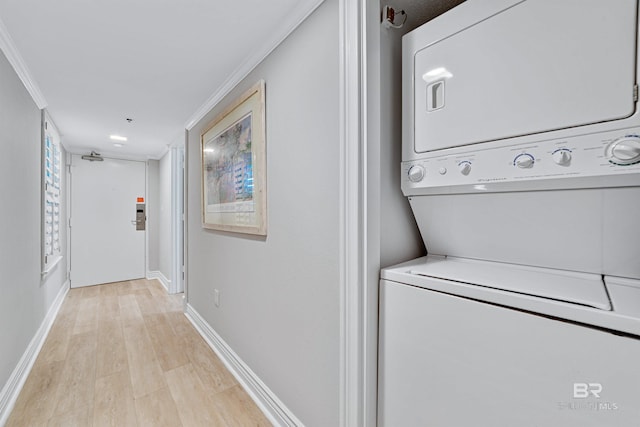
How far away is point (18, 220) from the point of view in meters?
1.87

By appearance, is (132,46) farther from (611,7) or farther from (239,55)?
(611,7)

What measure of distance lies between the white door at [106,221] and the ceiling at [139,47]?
73.4 inches

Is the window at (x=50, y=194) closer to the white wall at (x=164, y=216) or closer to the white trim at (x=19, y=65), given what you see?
the white trim at (x=19, y=65)

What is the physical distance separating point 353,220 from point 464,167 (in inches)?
15.0

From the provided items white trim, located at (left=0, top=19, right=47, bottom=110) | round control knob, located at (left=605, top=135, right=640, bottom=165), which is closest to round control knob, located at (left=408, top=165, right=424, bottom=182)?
round control knob, located at (left=605, top=135, right=640, bottom=165)

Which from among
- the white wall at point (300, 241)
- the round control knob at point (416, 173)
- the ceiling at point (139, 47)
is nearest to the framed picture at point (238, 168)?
the white wall at point (300, 241)

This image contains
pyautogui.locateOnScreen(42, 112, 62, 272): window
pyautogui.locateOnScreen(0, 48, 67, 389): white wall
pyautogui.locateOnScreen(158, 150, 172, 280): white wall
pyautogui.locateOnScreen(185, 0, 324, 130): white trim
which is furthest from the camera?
pyautogui.locateOnScreen(158, 150, 172, 280): white wall

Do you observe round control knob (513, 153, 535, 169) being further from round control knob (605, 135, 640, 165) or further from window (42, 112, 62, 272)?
window (42, 112, 62, 272)

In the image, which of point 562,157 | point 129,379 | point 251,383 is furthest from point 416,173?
point 129,379

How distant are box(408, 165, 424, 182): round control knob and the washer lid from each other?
297 mm

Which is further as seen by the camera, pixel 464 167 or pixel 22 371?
pixel 22 371

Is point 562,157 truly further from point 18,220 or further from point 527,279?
point 18,220

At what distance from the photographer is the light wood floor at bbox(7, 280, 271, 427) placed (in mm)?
1552

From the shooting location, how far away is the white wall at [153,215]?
15.3ft
